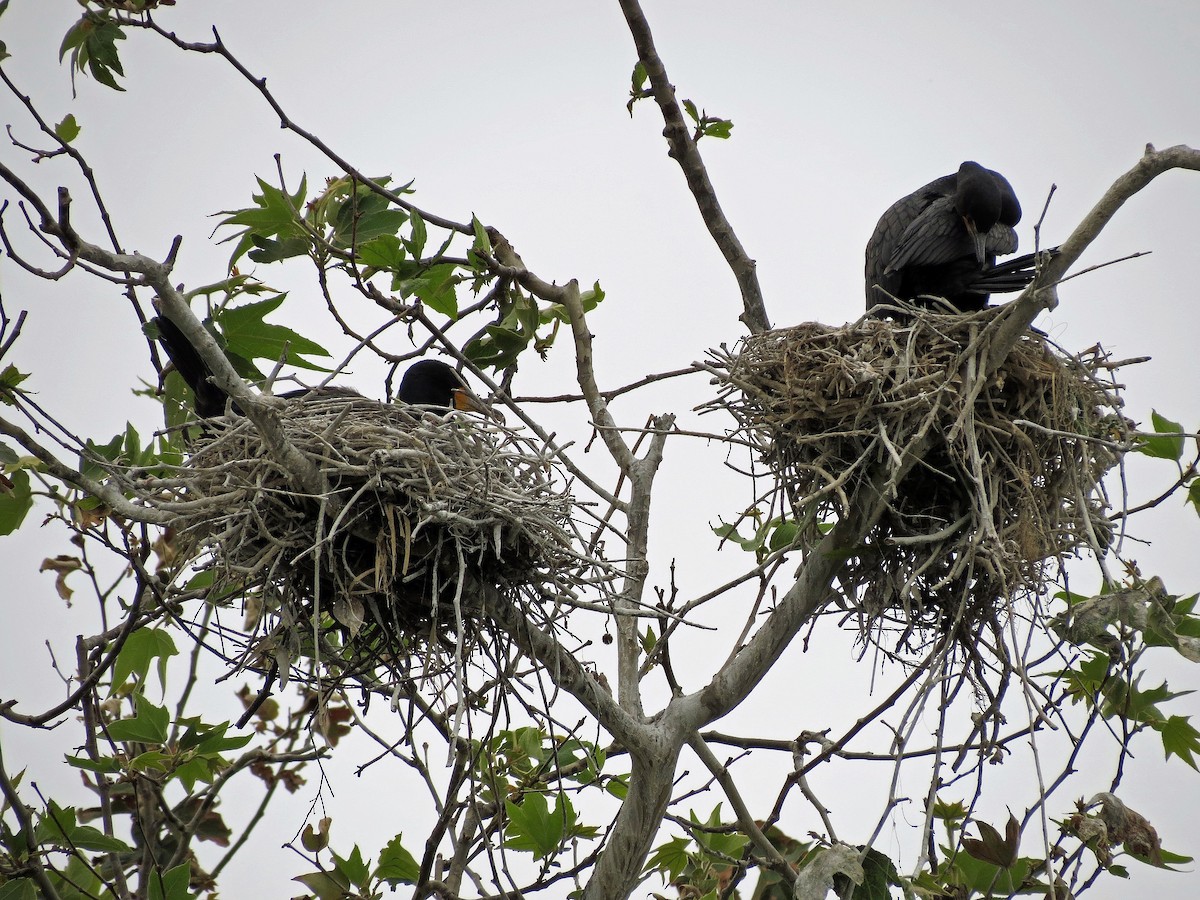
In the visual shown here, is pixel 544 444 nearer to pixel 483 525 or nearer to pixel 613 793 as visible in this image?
pixel 483 525

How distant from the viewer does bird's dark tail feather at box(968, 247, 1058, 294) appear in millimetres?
3895

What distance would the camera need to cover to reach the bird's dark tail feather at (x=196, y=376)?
10.8 ft

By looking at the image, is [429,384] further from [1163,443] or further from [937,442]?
[1163,443]

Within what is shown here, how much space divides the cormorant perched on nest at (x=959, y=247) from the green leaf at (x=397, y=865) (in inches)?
102

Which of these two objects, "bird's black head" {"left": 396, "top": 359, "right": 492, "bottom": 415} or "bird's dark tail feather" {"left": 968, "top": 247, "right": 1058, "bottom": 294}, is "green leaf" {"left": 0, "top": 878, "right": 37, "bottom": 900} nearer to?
"bird's black head" {"left": 396, "top": 359, "right": 492, "bottom": 415}

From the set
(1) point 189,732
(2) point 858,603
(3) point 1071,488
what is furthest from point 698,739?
(1) point 189,732

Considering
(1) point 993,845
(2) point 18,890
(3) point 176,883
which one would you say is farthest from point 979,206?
(2) point 18,890

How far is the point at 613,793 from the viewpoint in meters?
4.05

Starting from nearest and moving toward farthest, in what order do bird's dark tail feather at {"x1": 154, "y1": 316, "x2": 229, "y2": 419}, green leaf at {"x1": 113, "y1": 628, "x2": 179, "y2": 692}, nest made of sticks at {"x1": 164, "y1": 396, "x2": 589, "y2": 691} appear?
nest made of sticks at {"x1": 164, "y1": 396, "x2": 589, "y2": 691}, bird's dark tail feather at {"x1": 154, "y1": 316, "x2": 229, "y2": 419}, green leaf at {"x1": 113, "y1": 628, "x2": 179, "y2": 692}

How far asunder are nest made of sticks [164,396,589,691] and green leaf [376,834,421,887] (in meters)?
0.91

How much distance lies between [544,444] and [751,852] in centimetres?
171

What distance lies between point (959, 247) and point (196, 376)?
2.75 m

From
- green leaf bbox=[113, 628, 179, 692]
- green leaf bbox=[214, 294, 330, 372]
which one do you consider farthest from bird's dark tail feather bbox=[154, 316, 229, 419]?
green leaf bbox=[113, 628, 179, 692]

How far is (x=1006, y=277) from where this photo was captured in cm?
395
